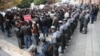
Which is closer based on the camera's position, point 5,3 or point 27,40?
point 27,40

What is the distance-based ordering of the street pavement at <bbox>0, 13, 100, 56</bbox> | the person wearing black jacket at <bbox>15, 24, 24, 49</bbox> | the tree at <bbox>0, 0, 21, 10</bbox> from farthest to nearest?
the tree at <bbox>0, 0, 21, 10</bbox> < the person wearing black jacket at <bbox>15, 24, 24, 49</bbox> < the street pavement at <bbox>0, 13, 100, 56</bbox>

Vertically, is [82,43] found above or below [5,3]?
below

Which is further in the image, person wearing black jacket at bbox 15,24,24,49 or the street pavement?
person wearing black jacket at bbox 15,24,24,49

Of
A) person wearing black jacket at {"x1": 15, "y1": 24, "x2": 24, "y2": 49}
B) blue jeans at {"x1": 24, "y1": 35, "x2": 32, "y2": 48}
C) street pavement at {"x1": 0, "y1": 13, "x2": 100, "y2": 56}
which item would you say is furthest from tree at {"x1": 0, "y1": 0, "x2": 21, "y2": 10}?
blue jeans at {"x1": 24, "y1": 35, "x2": 32, "y2": 48}

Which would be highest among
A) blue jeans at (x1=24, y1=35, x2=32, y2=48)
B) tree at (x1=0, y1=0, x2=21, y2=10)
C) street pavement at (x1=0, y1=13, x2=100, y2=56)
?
tree at (x1=0, y1=0, x2=21, y2=10)

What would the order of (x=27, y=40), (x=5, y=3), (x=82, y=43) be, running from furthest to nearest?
(x=5, y=3) → (x=82, y=43) → (x=27, y=40)

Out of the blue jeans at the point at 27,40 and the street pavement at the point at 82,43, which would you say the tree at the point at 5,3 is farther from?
the blue jeans at the point at 27,40

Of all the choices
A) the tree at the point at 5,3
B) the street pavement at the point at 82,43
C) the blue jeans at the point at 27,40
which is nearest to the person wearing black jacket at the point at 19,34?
the blue jeans at the point at 27,40

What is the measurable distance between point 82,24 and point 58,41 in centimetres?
710

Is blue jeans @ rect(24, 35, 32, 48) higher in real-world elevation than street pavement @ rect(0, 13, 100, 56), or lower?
higher

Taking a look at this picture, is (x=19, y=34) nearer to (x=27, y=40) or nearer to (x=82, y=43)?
(x=27, y=40)

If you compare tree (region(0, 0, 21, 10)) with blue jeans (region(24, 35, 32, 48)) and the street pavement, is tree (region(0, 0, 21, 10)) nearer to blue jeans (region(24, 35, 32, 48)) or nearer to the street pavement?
the street pavement

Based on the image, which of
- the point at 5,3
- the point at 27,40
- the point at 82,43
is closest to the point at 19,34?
the point at 27,40

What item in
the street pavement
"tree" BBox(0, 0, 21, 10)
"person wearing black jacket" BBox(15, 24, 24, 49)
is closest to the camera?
the street pavement
